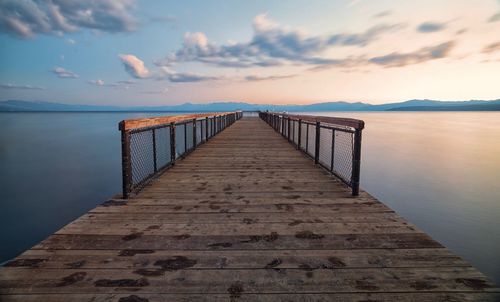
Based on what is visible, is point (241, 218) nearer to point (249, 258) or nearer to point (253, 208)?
point (253, 208)

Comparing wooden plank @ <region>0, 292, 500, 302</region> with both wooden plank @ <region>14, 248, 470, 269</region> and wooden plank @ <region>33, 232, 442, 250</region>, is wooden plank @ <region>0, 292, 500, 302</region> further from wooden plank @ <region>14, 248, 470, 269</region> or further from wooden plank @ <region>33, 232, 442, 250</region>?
wooden plank @ <region>33, 232, 442, 250</region>

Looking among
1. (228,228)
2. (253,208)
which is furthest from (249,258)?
(253,208)

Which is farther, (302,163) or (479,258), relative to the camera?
(479,258)

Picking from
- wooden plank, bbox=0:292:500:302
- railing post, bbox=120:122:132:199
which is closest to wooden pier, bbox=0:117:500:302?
wooden plank, bbox=0:292:500:302

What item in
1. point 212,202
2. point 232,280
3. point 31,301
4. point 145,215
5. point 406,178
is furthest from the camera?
point 406,178

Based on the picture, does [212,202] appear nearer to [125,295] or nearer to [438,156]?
[125,295]

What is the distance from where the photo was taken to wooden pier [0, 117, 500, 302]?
88.5 inches

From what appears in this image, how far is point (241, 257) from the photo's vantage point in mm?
2750

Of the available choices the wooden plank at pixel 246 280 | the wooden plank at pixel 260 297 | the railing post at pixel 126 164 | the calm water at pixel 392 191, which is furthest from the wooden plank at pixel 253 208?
the calm water at pixel 392 191

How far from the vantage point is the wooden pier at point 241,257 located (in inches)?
88.5

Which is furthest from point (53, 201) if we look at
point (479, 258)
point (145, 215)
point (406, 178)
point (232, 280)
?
point (406, 178)

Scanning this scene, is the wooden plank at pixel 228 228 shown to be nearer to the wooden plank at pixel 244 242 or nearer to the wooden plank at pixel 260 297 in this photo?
the wooden plank at pixel 244 242

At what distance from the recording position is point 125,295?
2.20m

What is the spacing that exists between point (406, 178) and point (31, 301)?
18.6m
